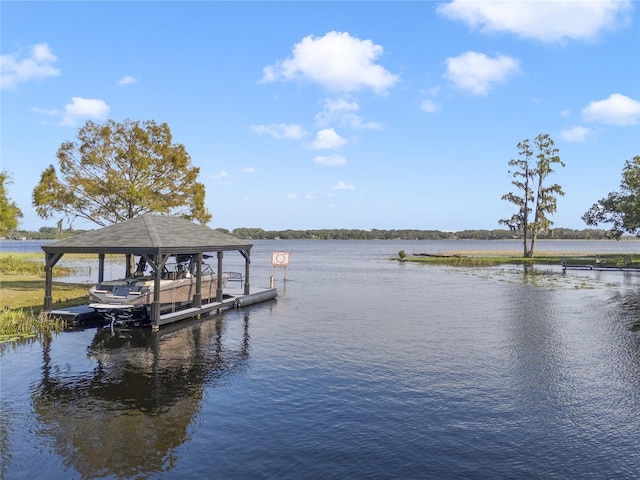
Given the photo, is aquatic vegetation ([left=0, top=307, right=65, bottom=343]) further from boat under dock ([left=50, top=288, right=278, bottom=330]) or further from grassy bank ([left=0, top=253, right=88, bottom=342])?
boat under dock ([left=50, top=288, right=278, bottom=330])

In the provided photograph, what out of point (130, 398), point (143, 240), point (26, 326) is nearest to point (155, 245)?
point (143, 240)

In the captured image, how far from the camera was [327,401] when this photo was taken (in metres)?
12.8

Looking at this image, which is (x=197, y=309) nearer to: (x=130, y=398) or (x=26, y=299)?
(x=26, y=299)

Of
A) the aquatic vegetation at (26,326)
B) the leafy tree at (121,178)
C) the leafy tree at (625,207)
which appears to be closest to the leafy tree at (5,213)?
the leafy tree at (121,178)

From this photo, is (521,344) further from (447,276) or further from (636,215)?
(636,215)

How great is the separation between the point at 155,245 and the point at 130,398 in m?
9.66

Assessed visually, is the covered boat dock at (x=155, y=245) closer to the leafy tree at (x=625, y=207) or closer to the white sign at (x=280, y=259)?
the white sign at (x=280, y=259)

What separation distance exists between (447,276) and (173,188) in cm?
2991

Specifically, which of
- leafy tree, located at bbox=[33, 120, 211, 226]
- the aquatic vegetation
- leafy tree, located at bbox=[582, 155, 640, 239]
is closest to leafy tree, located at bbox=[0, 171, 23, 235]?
leafy tree, located at bbox=[33, 120, 211, 226]

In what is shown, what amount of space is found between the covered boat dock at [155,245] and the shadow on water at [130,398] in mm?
3355

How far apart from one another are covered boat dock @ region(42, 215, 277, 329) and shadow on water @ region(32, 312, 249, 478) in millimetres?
3355

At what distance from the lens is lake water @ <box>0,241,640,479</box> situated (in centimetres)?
934

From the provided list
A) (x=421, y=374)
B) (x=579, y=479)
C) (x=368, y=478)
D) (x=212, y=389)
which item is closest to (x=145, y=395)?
(x=212, y=389)

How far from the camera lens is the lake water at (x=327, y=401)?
934cm
